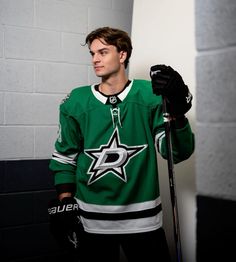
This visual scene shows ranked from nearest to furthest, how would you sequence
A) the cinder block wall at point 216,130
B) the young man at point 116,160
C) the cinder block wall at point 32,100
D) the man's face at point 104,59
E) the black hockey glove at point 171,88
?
the cinder block wall at point 216,130 → the black hockey glove at point 171,88 → the young man at point 116,160 → the man's face at point 104,59 → the cinder block wall at point 32,100

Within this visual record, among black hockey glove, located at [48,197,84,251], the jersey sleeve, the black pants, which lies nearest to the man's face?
the jersey sleeve

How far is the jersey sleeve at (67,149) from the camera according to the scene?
1.57 metres

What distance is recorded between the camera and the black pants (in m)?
1.45

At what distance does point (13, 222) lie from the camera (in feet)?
7.11

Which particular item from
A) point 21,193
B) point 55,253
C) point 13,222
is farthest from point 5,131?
point 55,253

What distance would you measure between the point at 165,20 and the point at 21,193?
1382mm

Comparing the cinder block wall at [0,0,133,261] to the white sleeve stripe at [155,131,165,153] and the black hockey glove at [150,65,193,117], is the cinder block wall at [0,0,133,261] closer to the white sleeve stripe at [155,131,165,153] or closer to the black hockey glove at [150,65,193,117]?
the white sleeve stripe at [155,131,165,153]

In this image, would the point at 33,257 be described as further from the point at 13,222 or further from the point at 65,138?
the point at 65,138

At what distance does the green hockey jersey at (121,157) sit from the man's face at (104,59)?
0.33ft

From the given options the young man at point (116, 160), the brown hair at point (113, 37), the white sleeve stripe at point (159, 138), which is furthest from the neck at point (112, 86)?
the white sleeve stripe at point (159, 138)

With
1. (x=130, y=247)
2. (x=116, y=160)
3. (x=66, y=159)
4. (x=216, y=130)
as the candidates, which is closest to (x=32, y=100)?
(x=66, y=159)

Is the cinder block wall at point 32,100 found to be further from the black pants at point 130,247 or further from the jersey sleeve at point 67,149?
the black pants at point 130,247

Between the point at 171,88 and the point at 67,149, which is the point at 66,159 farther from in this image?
the point at 171,88

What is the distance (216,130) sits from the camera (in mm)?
654
